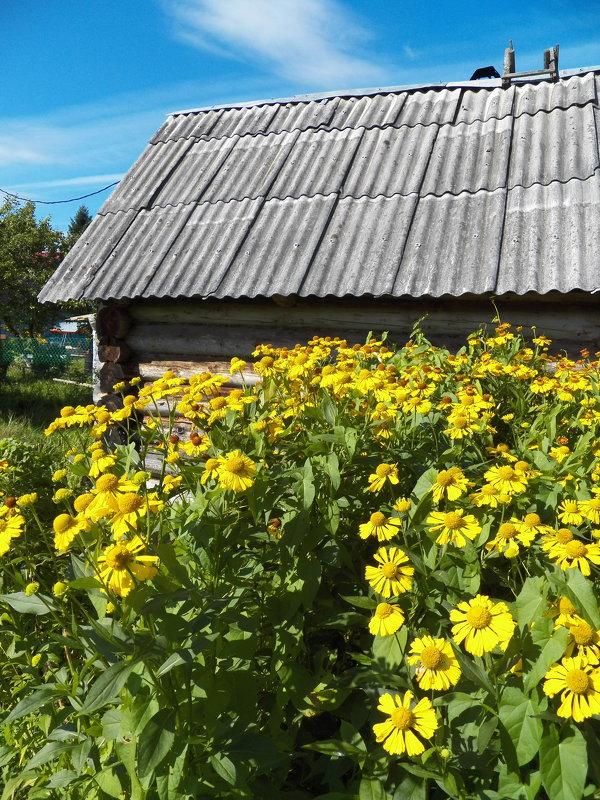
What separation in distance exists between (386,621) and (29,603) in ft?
2.74

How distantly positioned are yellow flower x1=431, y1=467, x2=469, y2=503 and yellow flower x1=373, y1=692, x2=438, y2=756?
1.62 ft

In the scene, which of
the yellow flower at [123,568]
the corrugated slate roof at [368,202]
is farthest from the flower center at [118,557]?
the corrugated slate roof at [368,202]

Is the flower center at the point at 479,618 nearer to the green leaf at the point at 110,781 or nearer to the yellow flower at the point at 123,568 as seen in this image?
the yellow flower at the point at 123,568

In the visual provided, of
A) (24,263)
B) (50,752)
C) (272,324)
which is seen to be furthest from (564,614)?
(24,263)

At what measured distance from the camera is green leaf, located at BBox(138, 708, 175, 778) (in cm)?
118

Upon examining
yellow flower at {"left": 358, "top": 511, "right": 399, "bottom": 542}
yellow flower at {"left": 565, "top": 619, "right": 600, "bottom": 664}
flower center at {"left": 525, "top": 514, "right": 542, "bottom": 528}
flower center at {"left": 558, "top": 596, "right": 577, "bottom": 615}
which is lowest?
yellow flower at {"left": 565, "top": 619, "right": 600, "bottom": 664}

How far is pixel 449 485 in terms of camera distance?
1.63 m

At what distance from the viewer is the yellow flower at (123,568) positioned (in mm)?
1210

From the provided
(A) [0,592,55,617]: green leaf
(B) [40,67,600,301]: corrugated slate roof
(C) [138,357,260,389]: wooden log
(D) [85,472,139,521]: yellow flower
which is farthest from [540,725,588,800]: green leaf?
(C) [138,357,260,389]: wooden log

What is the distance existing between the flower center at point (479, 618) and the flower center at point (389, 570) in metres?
0.21

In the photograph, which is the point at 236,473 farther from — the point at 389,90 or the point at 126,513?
the point at 389,90

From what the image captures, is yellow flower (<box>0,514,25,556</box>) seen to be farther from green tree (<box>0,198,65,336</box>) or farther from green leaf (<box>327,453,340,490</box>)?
green tree (<box>0,198,65,336</box>)

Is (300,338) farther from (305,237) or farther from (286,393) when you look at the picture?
(286,393)

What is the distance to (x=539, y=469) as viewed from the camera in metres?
1.98
